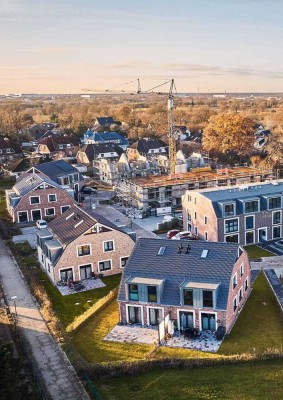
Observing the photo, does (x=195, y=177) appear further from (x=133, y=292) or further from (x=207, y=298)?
(x=207, y=298)

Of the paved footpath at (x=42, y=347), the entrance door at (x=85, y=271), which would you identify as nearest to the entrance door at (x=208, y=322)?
the paved footpath at (x=42, y=347)

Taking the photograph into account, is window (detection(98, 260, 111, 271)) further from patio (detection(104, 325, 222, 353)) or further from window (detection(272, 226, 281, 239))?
window (detection(272, 226, 281, 239))

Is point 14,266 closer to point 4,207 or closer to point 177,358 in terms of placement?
point 177,358

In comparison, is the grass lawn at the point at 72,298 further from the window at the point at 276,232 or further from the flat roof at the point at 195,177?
the flat roof at the point at 195,177

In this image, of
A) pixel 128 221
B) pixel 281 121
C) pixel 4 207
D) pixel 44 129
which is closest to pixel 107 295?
pixel 128 221

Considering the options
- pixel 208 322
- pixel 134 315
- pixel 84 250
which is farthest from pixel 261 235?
pixel 134 315

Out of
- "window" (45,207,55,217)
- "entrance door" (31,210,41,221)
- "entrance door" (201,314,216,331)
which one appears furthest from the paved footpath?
"window" (45,207,55,217)
